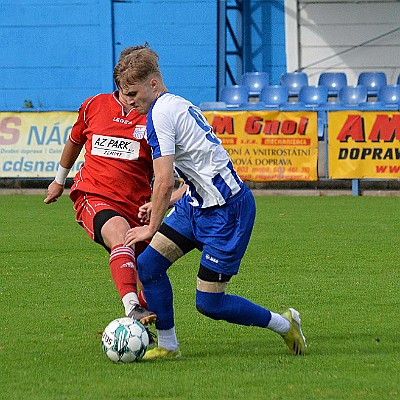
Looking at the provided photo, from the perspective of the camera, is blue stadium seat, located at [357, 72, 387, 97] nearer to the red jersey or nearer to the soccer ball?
the red jersey

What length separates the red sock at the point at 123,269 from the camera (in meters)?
6.04

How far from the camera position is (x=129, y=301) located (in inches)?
234

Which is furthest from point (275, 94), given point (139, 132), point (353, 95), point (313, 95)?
point (139, 132)

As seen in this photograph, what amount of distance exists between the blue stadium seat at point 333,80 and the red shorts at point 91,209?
61.8ft

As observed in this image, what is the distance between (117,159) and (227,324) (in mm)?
1421

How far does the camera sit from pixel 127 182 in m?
6.59

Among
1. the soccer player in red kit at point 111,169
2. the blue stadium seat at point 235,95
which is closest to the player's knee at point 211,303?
the soccer player in red kit at point 111,169

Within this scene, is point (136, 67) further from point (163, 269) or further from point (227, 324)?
point (227, 324)

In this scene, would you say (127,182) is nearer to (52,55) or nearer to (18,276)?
(18,276)

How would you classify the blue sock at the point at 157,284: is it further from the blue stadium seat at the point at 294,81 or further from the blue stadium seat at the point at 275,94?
the blue stadium seat at the point at 294,81

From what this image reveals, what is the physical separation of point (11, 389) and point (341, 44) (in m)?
22.3

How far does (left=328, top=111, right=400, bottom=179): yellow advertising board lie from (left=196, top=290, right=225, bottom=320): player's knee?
45.5ft

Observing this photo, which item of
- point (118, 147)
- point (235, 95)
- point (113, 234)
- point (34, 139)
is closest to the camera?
point (113, 234)

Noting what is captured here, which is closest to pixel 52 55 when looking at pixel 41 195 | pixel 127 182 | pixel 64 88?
pixel 64 88
